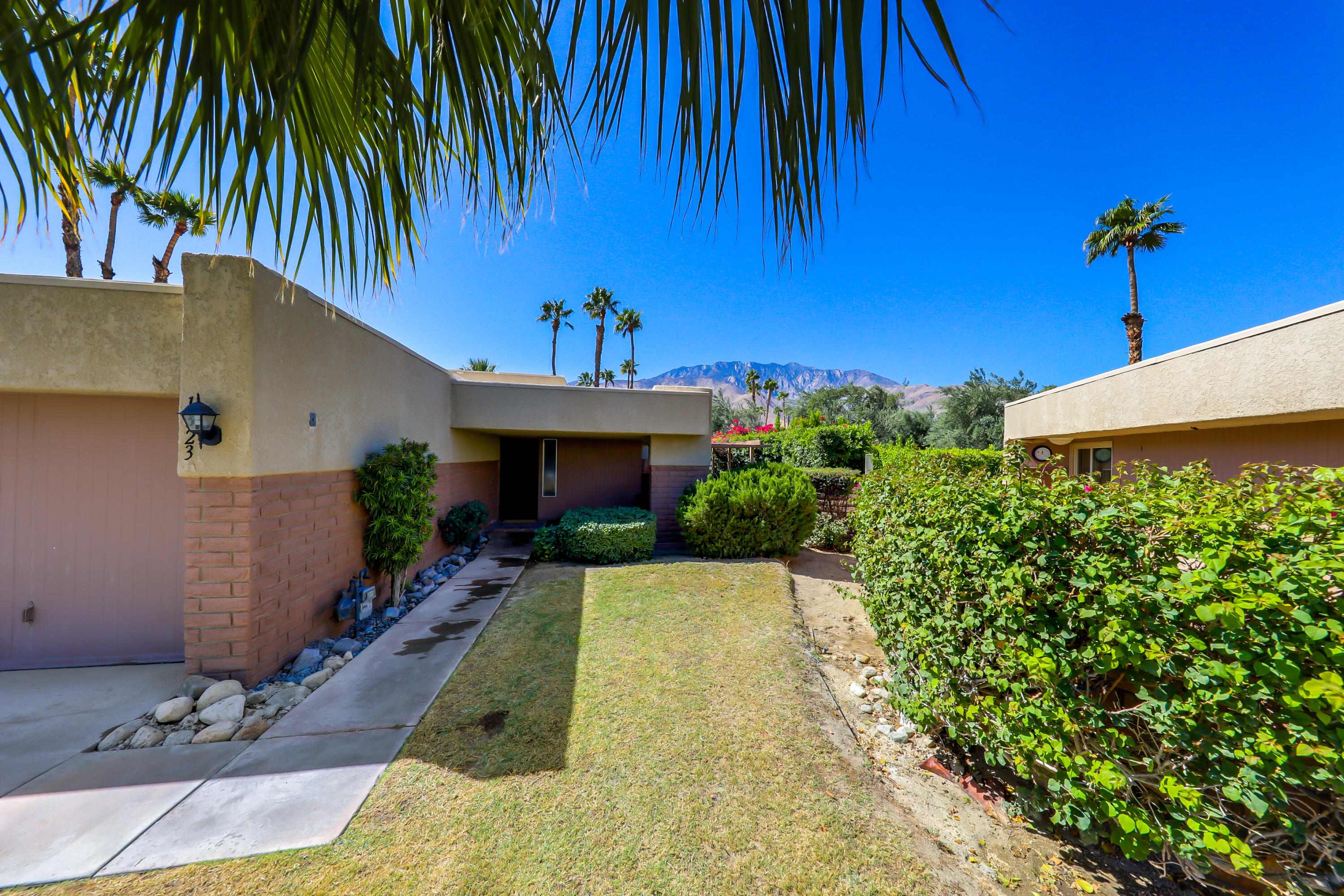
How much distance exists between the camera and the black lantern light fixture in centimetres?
376

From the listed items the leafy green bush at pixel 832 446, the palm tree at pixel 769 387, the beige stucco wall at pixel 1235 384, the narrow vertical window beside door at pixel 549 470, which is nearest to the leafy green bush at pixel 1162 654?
the beige stucco wall at pixel 1235 384

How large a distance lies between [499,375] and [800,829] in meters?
12.2

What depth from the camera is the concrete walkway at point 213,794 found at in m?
2.38

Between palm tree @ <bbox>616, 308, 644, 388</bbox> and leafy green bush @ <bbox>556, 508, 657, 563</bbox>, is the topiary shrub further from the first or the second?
palm tree @ <bbox>616, 308, 644, 388</bbox>

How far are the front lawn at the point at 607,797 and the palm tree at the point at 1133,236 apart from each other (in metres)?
23.3

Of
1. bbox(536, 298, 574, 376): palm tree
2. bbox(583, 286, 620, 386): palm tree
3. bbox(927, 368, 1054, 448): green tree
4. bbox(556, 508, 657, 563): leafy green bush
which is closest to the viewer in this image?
bbox(556, 508, 657, 563): leafy green bush

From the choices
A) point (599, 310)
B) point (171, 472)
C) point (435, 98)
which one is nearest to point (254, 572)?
point (171, 472)

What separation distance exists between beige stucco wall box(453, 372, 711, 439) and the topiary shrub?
1628mm

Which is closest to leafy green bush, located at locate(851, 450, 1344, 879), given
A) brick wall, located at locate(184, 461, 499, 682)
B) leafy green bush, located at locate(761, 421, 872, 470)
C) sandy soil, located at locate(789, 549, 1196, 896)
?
sandy soil, located at locate(789, 549, 1196, 896)

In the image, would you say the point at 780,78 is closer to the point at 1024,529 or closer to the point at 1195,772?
the point at 1024,529

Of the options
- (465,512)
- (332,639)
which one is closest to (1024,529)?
(332,639)

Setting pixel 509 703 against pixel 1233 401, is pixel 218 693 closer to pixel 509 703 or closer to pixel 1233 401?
pixel 509 703

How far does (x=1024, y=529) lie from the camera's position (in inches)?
103

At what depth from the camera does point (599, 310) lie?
114 feet
